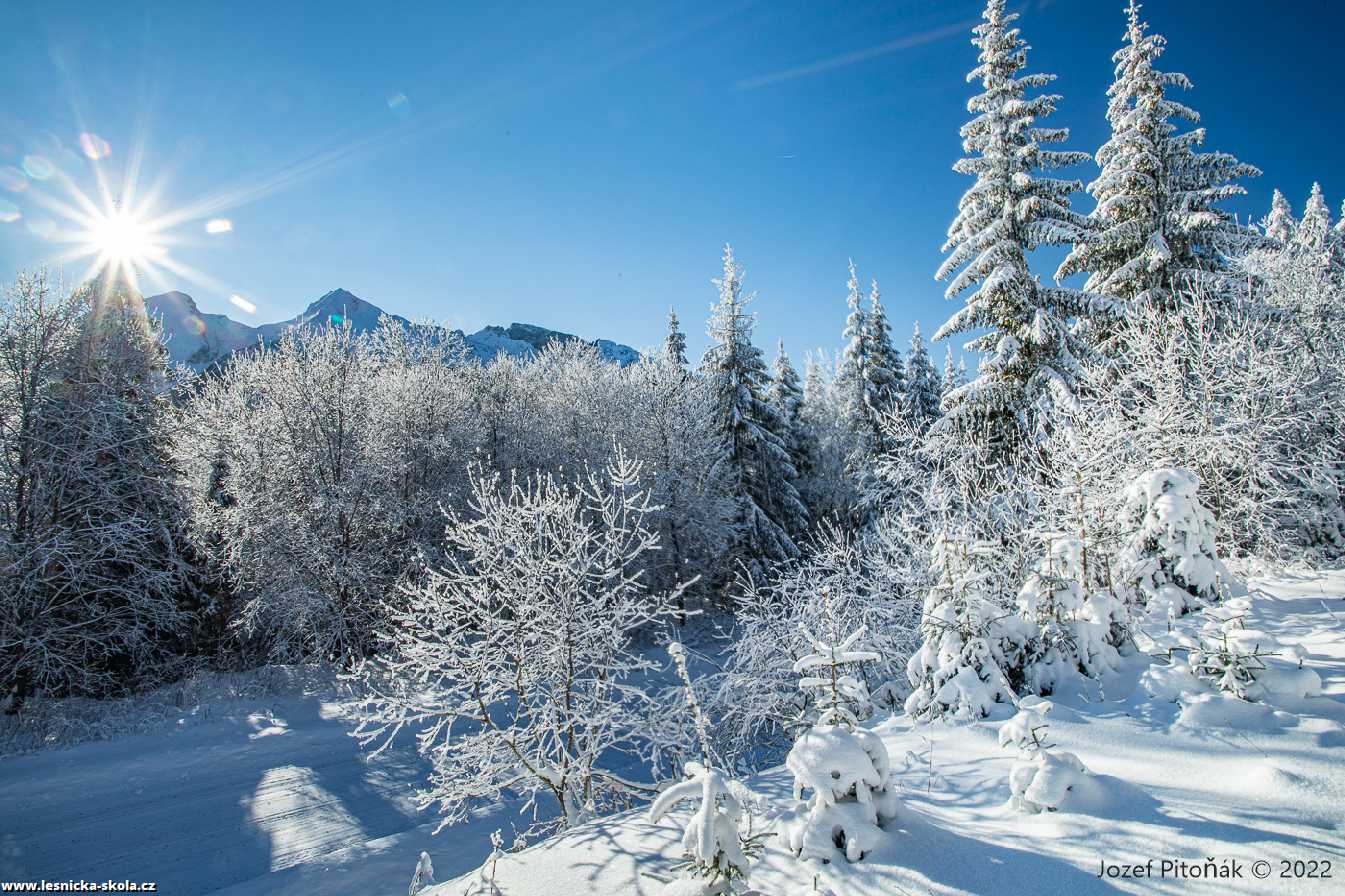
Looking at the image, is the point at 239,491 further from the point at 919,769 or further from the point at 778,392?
the point at 778,392

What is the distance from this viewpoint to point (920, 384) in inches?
1075

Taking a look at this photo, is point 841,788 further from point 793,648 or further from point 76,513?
point 76,513

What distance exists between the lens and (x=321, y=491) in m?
15.5

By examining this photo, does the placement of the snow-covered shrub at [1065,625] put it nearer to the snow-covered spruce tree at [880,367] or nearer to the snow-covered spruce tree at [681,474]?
the snow-covered spruce tree at [681,474]

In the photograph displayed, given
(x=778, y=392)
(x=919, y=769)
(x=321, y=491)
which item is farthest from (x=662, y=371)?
(x=919, y=769)

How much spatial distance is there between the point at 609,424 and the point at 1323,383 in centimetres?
1957

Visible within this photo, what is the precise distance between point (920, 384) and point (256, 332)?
104 metres

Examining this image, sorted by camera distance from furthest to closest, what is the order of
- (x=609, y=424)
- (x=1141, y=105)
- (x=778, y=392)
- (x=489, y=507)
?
1. (x=778, y=392)
2. (x=609, y=424)
3. (x=1141, y=105)
4. (x=489, y=507)

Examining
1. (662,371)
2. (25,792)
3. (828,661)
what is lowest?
(25,792)

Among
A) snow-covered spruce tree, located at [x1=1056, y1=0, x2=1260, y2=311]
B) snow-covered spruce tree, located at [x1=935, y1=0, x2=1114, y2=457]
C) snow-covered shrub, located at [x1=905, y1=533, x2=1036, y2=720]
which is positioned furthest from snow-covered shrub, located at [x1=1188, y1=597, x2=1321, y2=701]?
snow-covered spruce tree, located at [x1=1056, y1=0, x2=1260, y2=311]

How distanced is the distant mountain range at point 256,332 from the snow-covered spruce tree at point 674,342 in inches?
134

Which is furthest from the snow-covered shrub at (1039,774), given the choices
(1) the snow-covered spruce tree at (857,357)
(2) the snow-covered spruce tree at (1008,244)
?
(1) the snow-covered spruce tree at (857,357)

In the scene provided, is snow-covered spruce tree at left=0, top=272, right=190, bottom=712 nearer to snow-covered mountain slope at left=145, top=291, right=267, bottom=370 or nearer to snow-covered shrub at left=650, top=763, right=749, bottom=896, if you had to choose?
snow-covered shrub at left=650, top=763, right=749, bottom=896

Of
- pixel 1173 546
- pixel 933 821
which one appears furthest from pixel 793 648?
pixel 933 821
